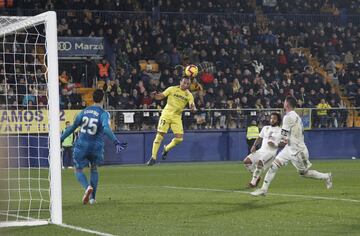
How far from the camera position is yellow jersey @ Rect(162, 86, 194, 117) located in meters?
22.3

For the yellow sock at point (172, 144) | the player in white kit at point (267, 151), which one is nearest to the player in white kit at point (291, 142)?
the player in white kit at point (267, 151)

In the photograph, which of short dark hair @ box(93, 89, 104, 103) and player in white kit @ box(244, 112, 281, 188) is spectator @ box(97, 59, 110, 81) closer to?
player in white kit @ box(244, 112, 281, 188)

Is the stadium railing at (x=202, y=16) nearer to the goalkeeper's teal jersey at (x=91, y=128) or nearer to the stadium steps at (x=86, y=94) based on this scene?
the stadium steps at (x=86, y=94)

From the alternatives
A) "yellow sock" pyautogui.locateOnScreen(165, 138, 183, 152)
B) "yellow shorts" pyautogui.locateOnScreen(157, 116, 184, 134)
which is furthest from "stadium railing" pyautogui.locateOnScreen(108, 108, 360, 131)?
"yellow sock" pyautogui.locateOnScreen(165, 138, 183, 152)

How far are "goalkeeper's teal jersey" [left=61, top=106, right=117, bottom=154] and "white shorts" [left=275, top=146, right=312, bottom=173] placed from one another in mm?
3884

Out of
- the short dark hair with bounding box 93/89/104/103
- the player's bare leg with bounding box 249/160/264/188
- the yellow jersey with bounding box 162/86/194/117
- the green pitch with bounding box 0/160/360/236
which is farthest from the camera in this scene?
the yellow jersey with bounding box 162/86/194/117

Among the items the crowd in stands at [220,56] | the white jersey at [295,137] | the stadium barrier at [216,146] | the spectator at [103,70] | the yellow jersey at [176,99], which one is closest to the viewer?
the white jersey at [295,137]

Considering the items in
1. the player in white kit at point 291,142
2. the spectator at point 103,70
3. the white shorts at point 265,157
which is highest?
the spectator at point 103,70

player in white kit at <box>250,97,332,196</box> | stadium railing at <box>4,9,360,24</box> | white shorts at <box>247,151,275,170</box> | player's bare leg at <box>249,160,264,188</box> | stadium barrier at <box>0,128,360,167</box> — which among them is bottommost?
stadium barrier at <box>0,128,360,167</box>

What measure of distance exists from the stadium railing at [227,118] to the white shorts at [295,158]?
58.0 feet

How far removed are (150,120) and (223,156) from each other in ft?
13.1

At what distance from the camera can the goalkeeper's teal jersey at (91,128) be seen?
14.6m

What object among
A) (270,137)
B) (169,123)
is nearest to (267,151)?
(270,137)

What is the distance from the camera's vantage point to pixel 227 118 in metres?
Answer: 36.6
